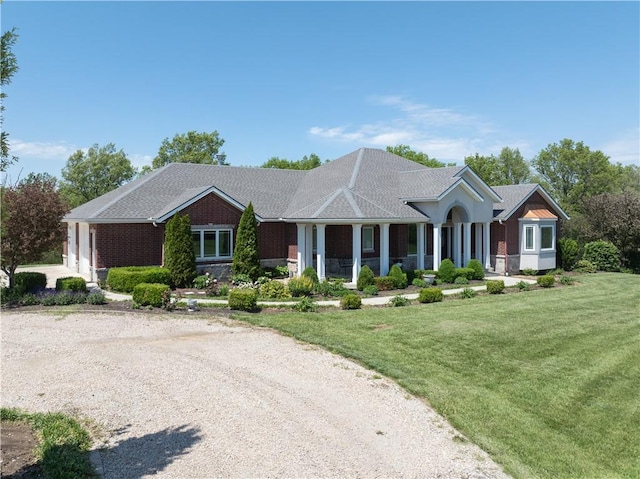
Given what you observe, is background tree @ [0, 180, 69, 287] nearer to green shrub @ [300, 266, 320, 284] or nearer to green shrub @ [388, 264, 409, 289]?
green shrub @ [300, 266, 320, 284]

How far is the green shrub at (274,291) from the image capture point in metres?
20.4

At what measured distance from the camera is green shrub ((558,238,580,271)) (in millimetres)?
31656

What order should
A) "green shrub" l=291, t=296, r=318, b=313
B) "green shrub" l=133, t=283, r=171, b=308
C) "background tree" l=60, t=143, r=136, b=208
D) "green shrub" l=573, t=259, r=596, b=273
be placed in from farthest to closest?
"background tree" l=60, t=143, r=136, b=208 < "green shrub" l=573, t=259, r=596, b=273 < "green shrub" l=291, t=296, r=318, b=313 < "green shrub" l=133, t=283, r=171, b=308

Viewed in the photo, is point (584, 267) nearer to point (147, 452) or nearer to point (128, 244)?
point (128, 244)

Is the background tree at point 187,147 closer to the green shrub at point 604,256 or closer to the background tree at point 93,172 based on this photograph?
the background tree at point 93,172

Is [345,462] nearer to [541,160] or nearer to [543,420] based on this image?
[543,420]

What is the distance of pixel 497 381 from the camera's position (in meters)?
11.2

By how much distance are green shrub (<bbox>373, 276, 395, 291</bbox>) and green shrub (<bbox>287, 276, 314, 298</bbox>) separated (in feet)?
10.9

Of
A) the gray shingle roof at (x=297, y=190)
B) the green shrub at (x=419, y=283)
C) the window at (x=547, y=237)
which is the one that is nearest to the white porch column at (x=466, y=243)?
the gray shingle roof at (x=297, y=190)

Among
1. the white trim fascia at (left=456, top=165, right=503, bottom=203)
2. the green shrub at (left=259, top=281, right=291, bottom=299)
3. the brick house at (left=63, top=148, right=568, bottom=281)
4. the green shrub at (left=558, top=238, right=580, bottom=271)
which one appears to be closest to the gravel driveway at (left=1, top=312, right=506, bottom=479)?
the green shrub at (left=259, top=281, right=291, bottom=299)

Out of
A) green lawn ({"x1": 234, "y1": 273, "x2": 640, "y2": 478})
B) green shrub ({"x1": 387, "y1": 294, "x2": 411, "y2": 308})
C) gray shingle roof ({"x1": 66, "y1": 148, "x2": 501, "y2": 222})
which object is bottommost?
green lawn ({"x1": 234, "y1": 273, "x2": 640, "y2": 478})

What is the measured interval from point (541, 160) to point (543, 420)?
56.9 m

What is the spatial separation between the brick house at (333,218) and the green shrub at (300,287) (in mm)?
2752

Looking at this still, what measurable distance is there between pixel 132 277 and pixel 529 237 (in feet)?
74.1
